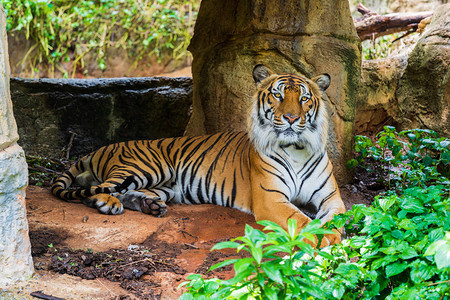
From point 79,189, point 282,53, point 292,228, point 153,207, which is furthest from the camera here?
point 282,53

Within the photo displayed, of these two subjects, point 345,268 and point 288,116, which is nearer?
point 345,268

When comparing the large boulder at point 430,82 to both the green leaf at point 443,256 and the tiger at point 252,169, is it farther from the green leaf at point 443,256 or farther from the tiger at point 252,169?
the green leaf at point 443,256

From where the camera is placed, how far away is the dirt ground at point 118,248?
9.04 ft

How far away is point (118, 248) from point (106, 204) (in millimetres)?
784

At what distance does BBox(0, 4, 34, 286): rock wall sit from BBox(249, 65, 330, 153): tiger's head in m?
2.15

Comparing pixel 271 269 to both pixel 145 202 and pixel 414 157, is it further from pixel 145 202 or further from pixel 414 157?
pixel 414 157

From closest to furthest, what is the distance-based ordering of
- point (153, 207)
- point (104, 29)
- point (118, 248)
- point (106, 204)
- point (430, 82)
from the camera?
point (118, 248), point (106, 204), point (153, 207), point (430, 82), point (104, 29)

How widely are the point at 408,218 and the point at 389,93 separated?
4.61 m

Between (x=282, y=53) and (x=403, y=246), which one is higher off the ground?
(x=282, y=53)

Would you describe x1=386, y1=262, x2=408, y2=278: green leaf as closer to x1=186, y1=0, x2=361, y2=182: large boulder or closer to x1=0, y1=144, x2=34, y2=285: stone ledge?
x1=0, y1=144, x2=34, y2=285: stone ledge

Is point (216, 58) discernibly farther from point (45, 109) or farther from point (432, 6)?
point (432, 6)

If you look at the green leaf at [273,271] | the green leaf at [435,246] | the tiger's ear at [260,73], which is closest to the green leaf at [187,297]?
the green leaf at [273,271]

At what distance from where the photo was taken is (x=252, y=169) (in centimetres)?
449

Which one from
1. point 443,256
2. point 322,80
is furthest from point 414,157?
point 443,256
